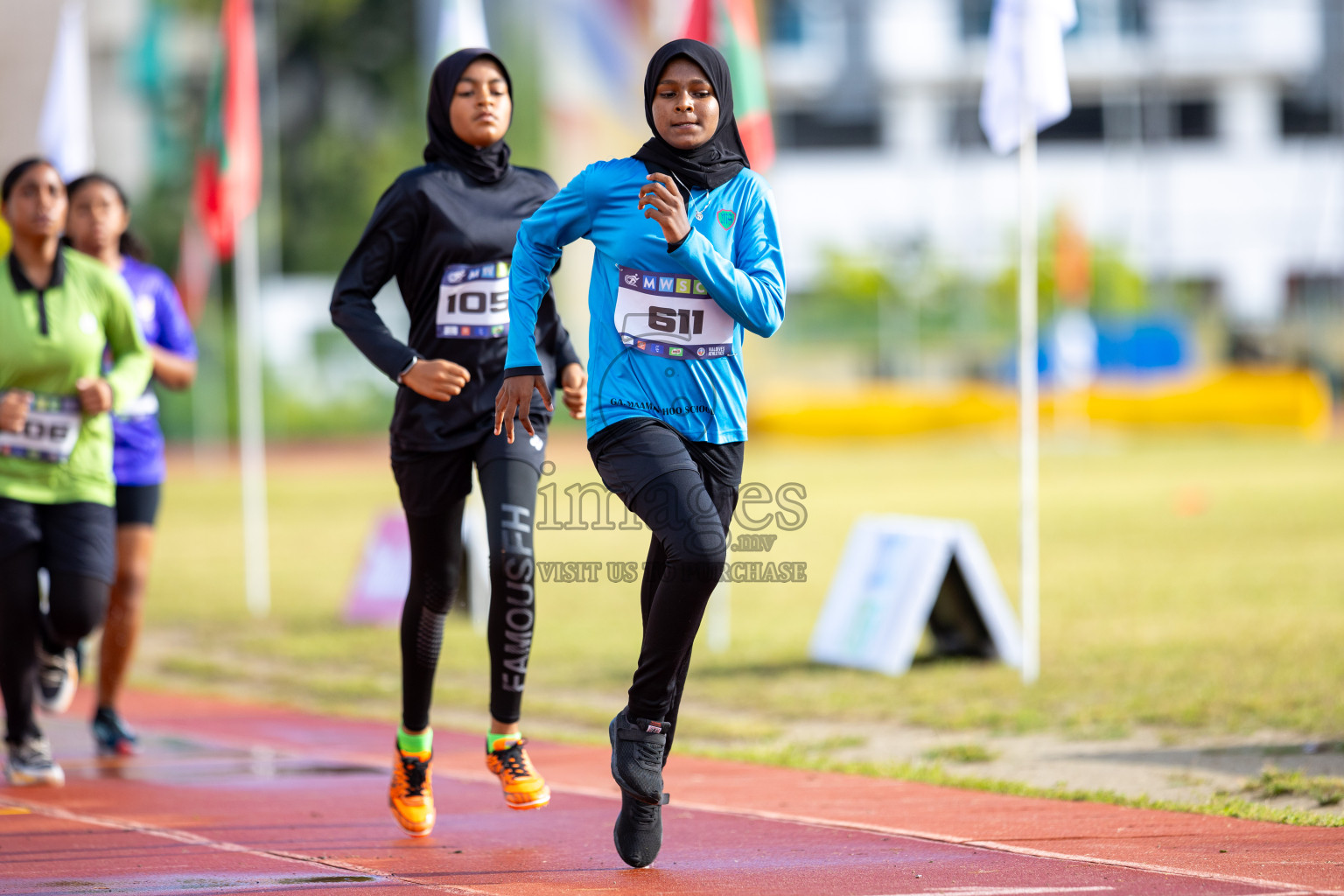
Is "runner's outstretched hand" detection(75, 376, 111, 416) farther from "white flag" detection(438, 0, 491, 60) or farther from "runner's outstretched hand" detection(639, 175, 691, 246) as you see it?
"white flag" detection(438, 0, 491, 60)

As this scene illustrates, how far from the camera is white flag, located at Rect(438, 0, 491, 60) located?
11.0 metres

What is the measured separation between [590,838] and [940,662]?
4.31 metres

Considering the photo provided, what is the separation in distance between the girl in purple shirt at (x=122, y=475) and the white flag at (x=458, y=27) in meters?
4.30

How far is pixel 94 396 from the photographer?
6008 mm

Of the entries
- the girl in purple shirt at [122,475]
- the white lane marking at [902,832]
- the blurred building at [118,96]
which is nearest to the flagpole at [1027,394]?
the white lane marking at [902,832]

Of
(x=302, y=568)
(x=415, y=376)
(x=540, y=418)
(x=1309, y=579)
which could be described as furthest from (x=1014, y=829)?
(x=302, y=568)

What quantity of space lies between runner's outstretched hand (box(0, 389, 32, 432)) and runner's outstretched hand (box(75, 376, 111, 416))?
195 millimetres

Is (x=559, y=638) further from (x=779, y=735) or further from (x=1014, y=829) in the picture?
(x=1014, y=829)

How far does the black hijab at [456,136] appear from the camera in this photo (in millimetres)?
5305

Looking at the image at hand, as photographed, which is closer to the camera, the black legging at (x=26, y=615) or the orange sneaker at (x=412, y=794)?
the orange sneaker at (x=412, y=794)

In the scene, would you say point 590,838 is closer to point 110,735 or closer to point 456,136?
point 456,136

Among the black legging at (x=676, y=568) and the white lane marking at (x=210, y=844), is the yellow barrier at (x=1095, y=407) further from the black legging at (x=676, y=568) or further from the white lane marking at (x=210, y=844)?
the black legging at (x=676, y=568)

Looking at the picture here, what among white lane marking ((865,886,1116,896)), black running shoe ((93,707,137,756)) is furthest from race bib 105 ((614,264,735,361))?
black running shoe ((93,707,137,756))

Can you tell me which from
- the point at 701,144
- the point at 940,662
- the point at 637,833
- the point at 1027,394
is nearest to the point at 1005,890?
the point at 637,833
